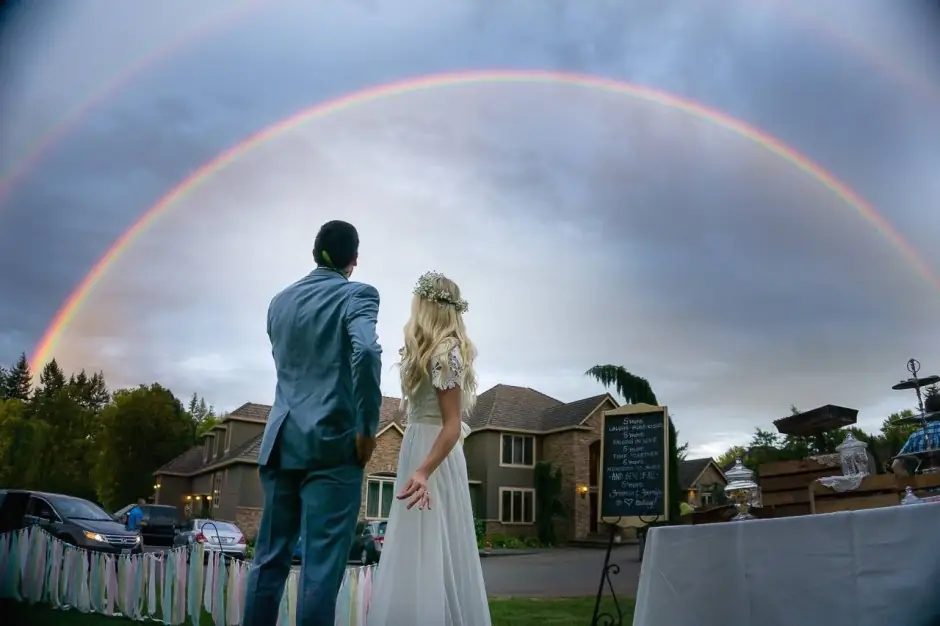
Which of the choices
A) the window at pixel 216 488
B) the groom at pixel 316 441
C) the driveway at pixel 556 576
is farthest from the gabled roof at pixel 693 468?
the groom at pixel 316 441

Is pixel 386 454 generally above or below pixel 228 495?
above

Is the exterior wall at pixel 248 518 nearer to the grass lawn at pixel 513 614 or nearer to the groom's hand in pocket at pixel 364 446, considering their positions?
the grass lawn at pixel 513 614

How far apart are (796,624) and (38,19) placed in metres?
4.55

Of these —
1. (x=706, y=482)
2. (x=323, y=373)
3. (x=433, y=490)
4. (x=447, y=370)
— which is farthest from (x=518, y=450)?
(x=323, y=373)

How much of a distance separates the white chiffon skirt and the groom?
42cm

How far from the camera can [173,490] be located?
92.3 ft

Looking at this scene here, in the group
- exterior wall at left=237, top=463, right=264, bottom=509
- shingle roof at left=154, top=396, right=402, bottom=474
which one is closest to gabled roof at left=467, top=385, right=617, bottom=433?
shingle roof at left=154, top=396, right=402, bottom=474

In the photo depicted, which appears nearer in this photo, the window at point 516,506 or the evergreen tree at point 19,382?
the window at point 516,506

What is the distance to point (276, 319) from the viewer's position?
2.40 metres

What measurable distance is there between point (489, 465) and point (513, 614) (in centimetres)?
2276

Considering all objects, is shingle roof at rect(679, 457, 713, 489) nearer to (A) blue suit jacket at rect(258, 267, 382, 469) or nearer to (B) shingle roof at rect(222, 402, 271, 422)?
(B) shingle roof at rect(222, 402, 271, 422)

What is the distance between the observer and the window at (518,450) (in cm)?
3003

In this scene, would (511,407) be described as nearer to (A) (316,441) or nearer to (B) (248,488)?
(B) (248,488)

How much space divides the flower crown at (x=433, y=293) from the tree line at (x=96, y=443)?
2233 centimetres
